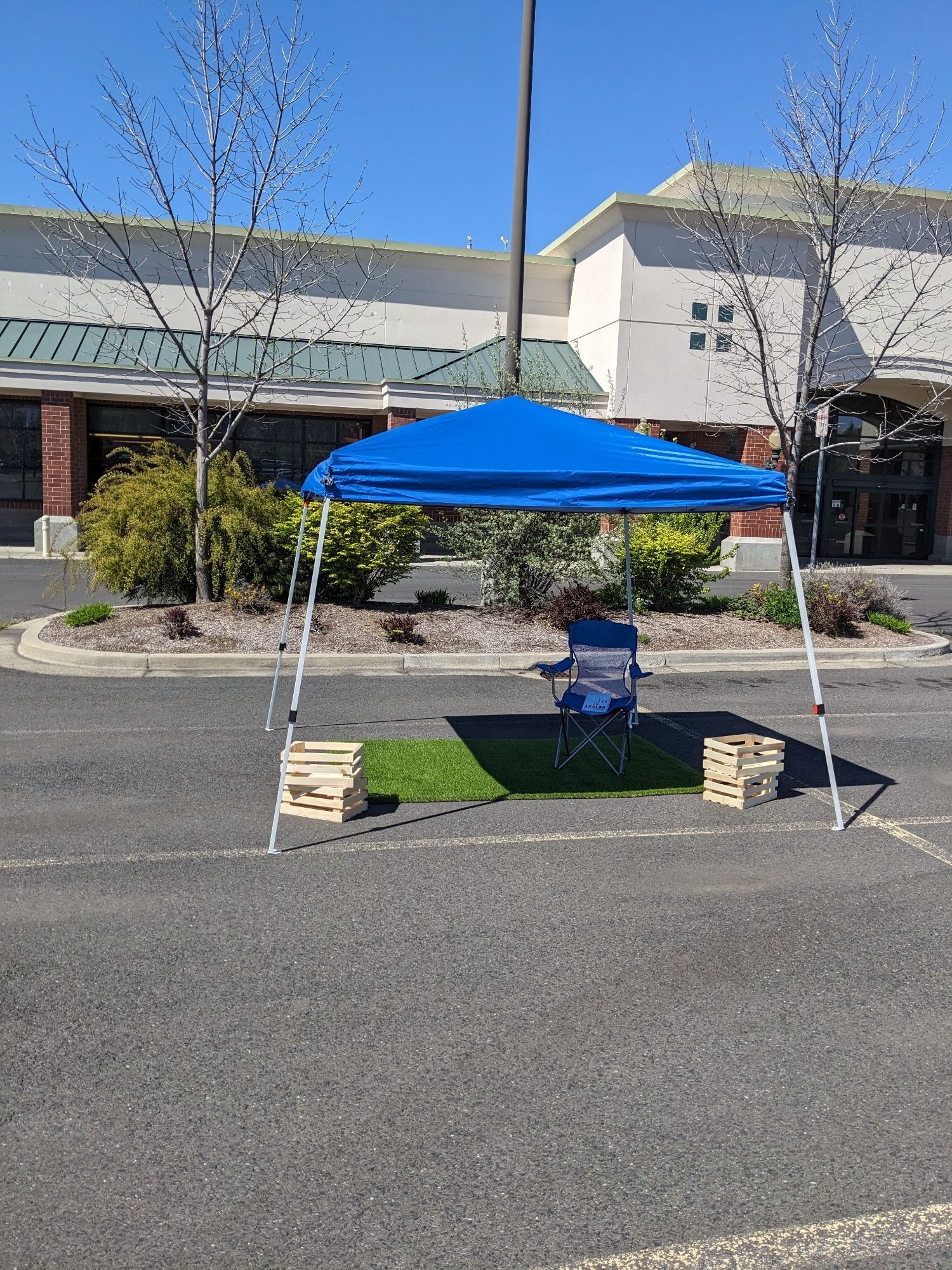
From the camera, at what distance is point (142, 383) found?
2655 cm

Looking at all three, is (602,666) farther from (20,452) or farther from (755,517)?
(20,452)

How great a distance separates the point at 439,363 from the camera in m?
29.8

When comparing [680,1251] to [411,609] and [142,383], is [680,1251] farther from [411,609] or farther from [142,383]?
[142,383]

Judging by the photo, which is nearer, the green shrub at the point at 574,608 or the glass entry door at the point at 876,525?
the green shrub at the point at 574,608

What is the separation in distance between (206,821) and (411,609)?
855 centimetres

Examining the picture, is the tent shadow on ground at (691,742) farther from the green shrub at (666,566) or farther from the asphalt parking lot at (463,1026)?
the green shrub at (666,566)

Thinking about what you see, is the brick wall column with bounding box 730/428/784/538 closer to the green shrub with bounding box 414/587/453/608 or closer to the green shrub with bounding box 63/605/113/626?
the green shrub with bounding box 414/587/453/608

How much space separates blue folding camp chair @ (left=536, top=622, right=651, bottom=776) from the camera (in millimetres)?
8109

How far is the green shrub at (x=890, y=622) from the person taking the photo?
1523 cm

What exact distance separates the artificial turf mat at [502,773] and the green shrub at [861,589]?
7785 mm

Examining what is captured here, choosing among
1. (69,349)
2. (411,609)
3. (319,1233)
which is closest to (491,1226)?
(319,1233)

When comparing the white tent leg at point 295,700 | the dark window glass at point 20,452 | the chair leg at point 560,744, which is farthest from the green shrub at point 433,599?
the dark window glass at point 20,452

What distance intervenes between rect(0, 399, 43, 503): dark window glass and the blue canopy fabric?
25680mm

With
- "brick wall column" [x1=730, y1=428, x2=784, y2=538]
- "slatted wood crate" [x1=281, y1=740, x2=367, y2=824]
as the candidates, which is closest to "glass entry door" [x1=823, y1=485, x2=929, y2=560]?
"brick wall column" [x1=730, y1=428, x2=784, y2=538]
